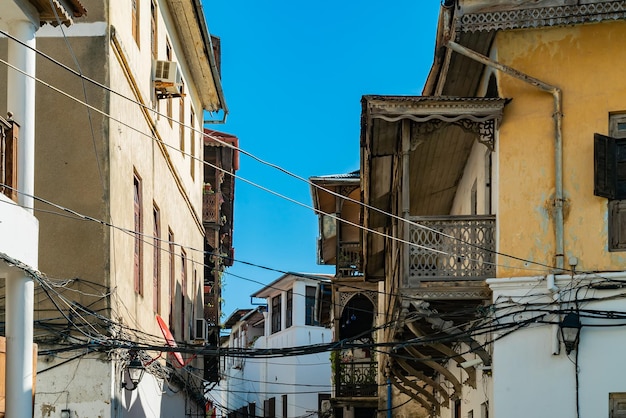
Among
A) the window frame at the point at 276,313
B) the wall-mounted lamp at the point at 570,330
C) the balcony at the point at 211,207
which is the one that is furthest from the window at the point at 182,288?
the window frame at the point at 276,313

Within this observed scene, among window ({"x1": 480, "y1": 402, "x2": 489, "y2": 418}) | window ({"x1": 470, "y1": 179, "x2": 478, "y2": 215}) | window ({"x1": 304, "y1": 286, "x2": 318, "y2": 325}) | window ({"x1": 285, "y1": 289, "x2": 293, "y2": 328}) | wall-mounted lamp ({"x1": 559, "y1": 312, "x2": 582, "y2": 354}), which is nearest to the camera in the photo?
wall-mounted lamp ({"x1": 559, "y1": 312, "x2": 582, "y2": 354})

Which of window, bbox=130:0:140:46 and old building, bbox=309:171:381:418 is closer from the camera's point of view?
window, bbox=130:0:140:46

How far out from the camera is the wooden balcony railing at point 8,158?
11750 mm

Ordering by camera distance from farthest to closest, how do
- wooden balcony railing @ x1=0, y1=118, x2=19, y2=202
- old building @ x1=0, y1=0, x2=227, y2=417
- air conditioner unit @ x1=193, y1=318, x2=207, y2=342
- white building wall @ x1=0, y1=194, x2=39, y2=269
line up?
air conditioner unit @ x1=193, y1=318, x2=207, y2=342, old building @ x1=0, y1=0, x2=227, y2=417, wooden balcony railing @ x1=0, y1=118, x2=19, y2=202, white building wall @ x1=0, y1=194, x2=39, y2=269

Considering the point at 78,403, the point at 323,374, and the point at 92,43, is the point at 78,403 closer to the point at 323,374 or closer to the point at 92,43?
the point at 92,43

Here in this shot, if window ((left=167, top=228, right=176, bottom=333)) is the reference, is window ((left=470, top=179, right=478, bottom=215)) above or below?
above

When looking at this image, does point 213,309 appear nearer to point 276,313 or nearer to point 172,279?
point 172,279

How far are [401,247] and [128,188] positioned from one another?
4109 millimetres

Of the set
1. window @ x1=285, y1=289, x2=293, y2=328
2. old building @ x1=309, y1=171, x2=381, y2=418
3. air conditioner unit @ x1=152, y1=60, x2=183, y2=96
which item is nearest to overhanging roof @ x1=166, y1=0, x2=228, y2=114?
air conditioner unit @ x1=152, y1=60, x2=183, y2=96

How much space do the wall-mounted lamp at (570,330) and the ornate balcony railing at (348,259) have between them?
14.4 m

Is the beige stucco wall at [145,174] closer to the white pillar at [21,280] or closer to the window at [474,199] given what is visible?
the white pillar at [21,280]

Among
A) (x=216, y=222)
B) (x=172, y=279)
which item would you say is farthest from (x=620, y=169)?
(x=216, y=222)

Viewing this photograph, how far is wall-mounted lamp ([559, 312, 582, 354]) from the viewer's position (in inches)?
583

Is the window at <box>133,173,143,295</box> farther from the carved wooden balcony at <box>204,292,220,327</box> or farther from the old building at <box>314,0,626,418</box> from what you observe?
the carved wooden balcony at <box>204,292,220,327</box>
